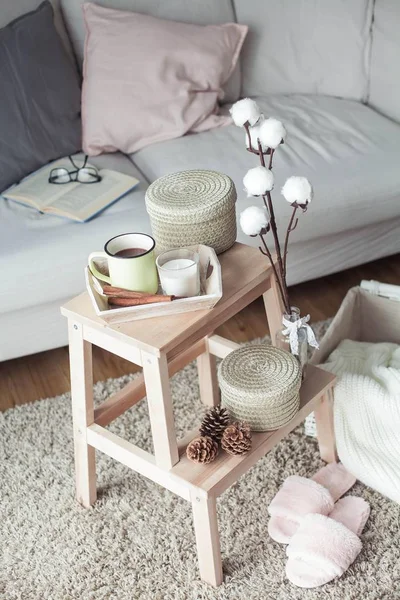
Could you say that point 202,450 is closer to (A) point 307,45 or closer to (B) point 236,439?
(B) point 236,439

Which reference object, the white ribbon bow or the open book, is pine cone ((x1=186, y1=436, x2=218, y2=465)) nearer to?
the white ribbon bow

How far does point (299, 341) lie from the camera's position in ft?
4.70

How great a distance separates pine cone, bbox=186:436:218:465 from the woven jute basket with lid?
0.36 m

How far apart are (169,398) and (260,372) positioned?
18 centimetres

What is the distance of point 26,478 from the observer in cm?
163

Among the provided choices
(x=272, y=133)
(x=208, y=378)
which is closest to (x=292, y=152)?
(x=208, y=378)

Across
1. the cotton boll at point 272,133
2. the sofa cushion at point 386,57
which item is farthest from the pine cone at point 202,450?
the sofa cushion at point 386,57

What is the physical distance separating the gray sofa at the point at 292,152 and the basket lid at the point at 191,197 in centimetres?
38

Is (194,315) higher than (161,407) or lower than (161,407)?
higher

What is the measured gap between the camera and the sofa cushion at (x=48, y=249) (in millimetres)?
1712

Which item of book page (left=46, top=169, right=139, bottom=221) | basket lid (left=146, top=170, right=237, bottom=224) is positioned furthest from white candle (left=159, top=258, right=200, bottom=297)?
book page (left=46, top=169, right=139, bottom=221)

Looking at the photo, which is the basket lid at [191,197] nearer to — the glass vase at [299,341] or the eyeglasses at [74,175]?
the glass vase at [299,341]

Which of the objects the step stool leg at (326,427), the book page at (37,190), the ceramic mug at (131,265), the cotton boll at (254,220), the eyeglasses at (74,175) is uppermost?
the cotton boll at (254,220)

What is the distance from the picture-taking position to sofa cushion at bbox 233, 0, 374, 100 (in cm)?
228
